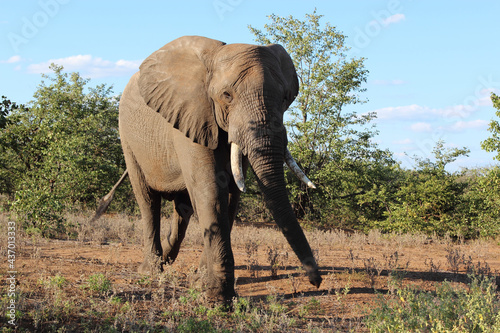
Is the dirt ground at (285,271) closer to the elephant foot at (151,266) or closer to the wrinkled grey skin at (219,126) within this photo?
the elephant foot at (151,266)

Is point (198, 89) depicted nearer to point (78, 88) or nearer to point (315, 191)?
point (315, 191)

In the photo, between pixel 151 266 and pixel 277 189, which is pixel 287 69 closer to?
pixel 277 189

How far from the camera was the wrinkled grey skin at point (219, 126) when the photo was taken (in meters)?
5.52

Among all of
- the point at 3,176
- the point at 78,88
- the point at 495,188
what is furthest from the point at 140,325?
the point at 78,88

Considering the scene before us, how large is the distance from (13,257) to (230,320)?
4.01m

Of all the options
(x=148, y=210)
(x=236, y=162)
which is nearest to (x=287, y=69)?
(x=236, y=162)

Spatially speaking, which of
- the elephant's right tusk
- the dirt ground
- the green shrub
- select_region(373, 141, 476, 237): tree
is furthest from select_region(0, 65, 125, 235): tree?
select_region(373, 141, 476, 237): tree

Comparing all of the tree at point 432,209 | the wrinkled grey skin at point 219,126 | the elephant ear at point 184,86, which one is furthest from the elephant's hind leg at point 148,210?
the tree at point 432,209

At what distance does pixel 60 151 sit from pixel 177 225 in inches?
206

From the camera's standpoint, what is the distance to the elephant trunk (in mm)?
5426

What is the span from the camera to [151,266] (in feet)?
24.0

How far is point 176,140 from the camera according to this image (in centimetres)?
636

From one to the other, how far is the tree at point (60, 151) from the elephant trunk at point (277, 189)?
10.5ft

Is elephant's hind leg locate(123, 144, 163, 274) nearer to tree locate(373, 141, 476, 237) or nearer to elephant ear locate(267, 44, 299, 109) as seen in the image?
elephant ear locate(267, 44, 299, 109)
